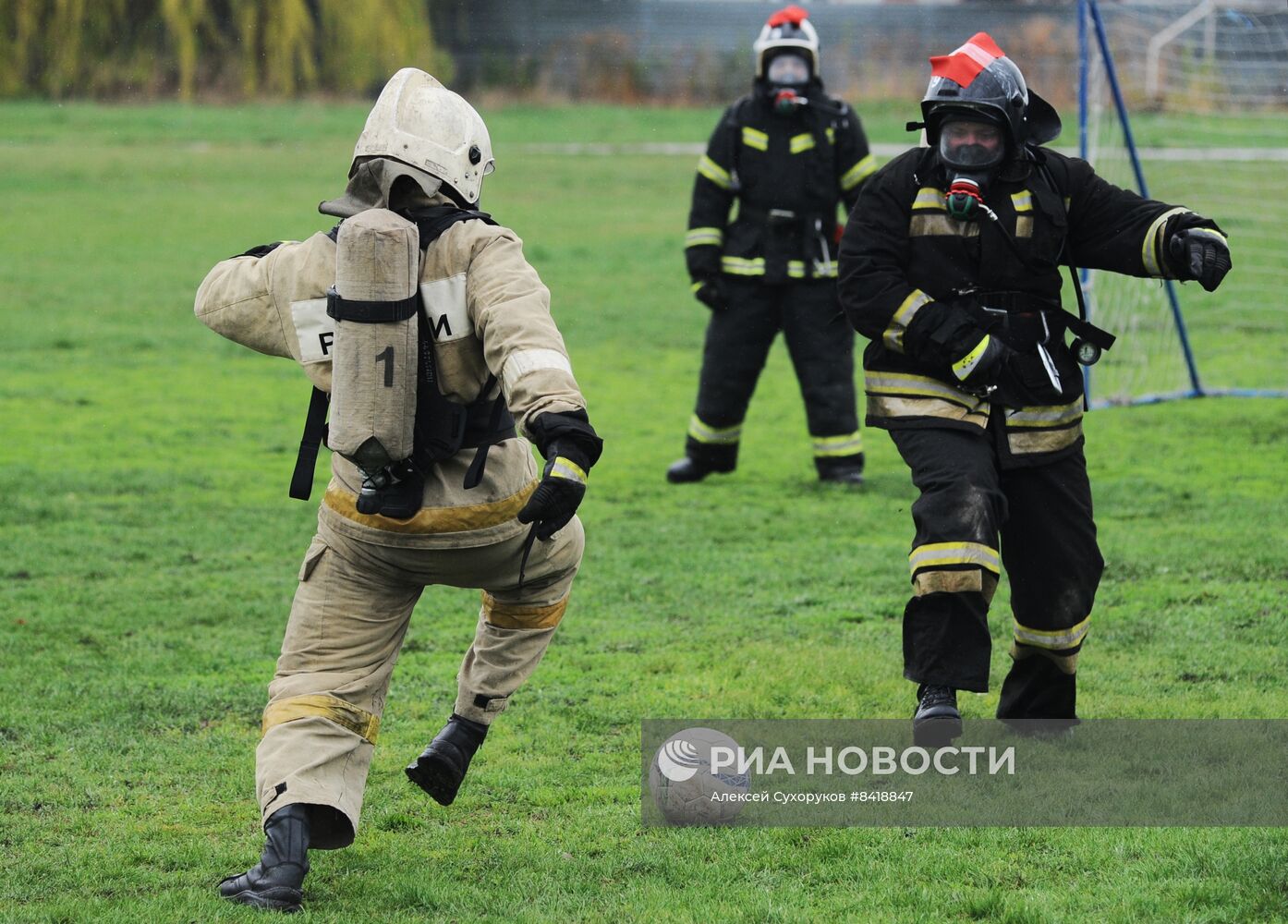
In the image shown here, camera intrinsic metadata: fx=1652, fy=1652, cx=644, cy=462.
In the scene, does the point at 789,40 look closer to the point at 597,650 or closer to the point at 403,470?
the point at 597,650

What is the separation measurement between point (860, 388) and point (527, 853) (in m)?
8.67

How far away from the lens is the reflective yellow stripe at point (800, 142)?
9.18 meters

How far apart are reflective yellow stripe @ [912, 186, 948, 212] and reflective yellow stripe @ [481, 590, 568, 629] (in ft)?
5.28

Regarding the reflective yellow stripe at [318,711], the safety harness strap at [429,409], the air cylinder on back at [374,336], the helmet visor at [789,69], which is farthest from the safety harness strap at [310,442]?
the helmet visor at [789,69]


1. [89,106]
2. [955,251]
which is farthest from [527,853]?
[89,106]

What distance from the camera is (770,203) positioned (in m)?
9.24

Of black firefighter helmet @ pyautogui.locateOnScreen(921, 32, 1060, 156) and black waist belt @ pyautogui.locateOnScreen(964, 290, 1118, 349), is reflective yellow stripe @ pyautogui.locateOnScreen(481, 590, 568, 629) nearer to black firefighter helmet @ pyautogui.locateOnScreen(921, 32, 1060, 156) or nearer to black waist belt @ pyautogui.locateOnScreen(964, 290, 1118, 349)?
black waist belt @ pyautogui.locateOnScreen(964, 290, 1118, 349)

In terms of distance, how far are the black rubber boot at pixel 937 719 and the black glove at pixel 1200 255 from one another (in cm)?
139

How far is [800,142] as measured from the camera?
362 inches

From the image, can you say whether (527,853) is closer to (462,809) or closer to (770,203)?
(462,809)

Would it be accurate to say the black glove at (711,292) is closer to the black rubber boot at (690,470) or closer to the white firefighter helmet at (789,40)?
the black rubber boot at (690,470)

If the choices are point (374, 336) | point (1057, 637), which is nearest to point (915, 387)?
point (1057, 637)

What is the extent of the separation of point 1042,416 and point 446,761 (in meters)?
2.02

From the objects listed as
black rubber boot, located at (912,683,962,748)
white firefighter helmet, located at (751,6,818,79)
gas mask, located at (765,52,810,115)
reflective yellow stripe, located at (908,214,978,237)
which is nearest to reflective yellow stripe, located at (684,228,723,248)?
gas mask, located at (765,52,810,115)
